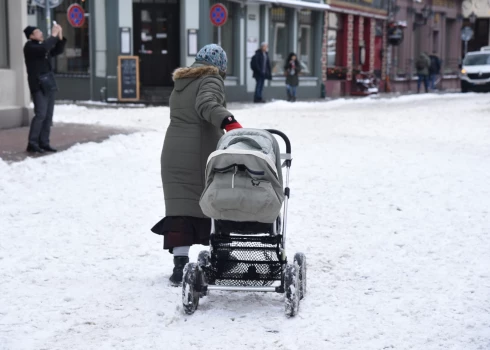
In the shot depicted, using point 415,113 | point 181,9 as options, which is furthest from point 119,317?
point 181,9

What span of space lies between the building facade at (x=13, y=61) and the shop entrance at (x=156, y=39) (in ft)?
34.1

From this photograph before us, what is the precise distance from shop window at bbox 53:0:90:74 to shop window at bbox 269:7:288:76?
7.57 m

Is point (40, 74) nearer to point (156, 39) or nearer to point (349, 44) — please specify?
point (156, 39)

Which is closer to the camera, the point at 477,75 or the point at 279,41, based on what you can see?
the point at 279,41

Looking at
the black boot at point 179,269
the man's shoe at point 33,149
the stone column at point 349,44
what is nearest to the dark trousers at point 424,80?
the stone column at point 349,44

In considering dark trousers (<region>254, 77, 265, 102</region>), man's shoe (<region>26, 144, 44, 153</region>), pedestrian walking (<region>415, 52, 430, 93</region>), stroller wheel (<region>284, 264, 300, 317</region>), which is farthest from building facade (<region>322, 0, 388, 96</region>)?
stroller wheel (<region>284, 264, 300, 317</region>)

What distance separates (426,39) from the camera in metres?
Result: 44.8

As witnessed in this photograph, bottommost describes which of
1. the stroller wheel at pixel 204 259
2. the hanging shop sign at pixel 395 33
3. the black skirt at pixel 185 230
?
the stroller wheel at pixel 204 259

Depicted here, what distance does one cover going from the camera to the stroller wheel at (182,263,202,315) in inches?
210

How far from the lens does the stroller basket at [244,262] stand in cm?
551

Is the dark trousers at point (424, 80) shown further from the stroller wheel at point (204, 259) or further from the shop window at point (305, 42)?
the stroller wheel at point (204, 259)

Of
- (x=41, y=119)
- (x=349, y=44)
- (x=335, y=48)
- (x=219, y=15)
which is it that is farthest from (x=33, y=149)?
(x=349, y=44)

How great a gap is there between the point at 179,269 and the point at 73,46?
20.8 meters

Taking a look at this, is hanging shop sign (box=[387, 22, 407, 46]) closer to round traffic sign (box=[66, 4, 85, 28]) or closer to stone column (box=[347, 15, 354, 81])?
stone column (box=[347, 15, 354, 81])
